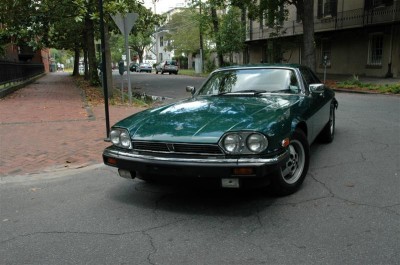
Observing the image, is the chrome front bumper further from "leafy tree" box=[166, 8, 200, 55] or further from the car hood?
"leafy tree" box=[166, 8, 200, 55]

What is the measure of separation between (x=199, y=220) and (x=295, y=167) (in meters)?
1.39

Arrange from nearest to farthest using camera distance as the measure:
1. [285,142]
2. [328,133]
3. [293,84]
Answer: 1. [285,142]
2. [293,84]
3. [328,133]

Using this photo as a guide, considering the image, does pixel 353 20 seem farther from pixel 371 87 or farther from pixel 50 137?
pixel 50 137

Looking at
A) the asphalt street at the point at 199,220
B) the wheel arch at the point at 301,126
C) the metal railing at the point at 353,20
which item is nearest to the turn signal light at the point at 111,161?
the asphalt street at the point at 199,220

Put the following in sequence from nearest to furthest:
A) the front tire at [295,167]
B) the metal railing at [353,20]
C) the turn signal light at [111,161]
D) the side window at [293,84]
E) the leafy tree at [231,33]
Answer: the turn signal light at [111,161] → the front tire at [295,167] → the side window at [293,84] → the metal railing at [353,20] → the leafy tree at [231,33]

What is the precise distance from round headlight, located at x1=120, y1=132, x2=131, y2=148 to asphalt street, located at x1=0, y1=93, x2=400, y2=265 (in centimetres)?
66

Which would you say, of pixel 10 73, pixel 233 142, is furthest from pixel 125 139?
pixel 10 73

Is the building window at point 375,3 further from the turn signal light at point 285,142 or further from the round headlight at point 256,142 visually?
the round headlight at point 256,142

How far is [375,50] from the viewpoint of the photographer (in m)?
23.5

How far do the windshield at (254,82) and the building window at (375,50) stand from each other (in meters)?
19.8

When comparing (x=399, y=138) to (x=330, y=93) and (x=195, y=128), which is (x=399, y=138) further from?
(x=195, y=128)

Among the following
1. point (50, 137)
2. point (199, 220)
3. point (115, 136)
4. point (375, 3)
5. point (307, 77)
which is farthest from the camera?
point (375, 3)

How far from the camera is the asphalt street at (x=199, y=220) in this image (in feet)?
10.3

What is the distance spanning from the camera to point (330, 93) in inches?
273
